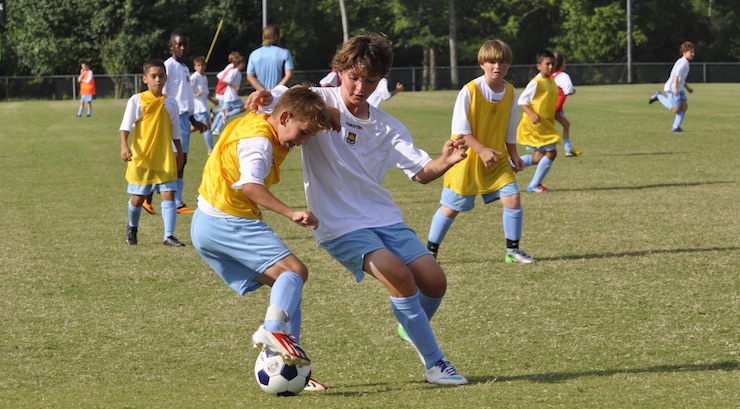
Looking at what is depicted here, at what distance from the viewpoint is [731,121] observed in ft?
89.7

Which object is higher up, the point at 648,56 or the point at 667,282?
the point at 648,56

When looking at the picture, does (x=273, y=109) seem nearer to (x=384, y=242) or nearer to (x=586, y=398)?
(x=384, y=242)

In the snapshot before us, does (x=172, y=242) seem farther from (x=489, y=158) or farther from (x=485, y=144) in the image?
(x=489, y=158)

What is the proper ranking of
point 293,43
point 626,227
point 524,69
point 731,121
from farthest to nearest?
1. point 293,43
2. point 524,69
3. point 731,121
4. point 626,227

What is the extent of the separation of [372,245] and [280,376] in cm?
76

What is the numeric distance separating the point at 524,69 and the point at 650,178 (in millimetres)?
44861

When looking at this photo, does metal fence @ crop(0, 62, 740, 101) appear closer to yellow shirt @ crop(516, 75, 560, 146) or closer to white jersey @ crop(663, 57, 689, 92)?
white jersey @ crop(663, 57, 689, 92)

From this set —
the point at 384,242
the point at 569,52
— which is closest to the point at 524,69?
the point at 569,52

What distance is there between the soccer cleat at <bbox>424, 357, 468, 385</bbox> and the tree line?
51.5 meters

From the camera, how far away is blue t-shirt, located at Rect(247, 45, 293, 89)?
49.9 ft

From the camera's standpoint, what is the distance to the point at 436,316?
7.07 m

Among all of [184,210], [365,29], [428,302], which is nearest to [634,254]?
[428,302]

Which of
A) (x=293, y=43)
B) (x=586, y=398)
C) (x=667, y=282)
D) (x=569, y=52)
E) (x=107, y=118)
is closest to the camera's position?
(x=586, y=398)

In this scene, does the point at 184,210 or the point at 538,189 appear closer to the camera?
the point at 184,210
